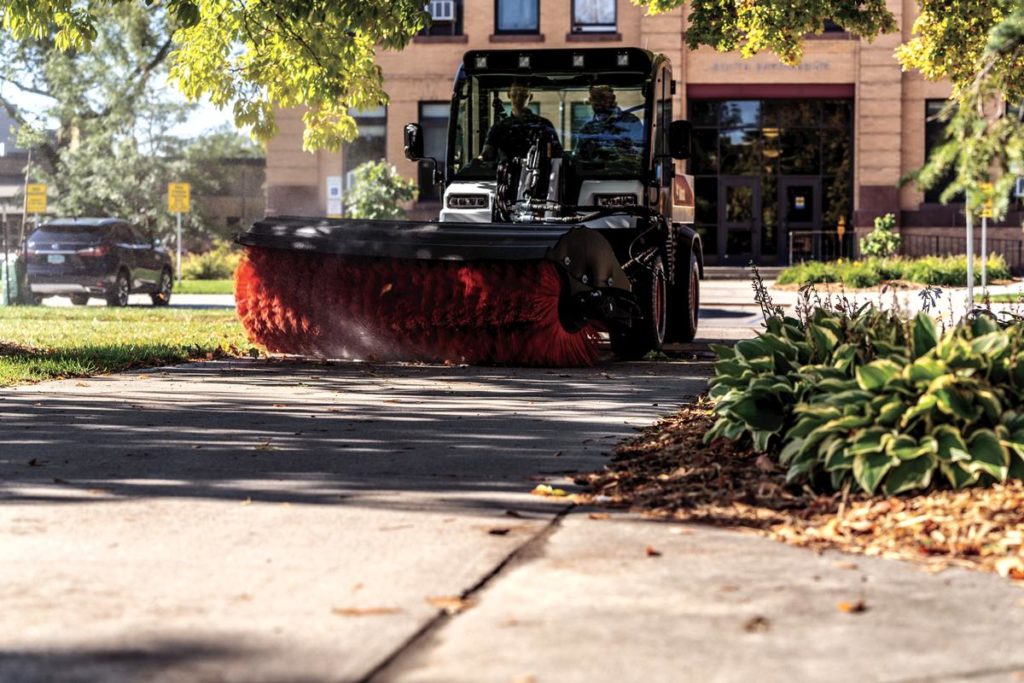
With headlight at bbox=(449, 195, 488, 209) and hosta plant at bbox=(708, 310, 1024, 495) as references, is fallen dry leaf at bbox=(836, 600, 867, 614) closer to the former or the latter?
hosta plant at bbox=(708, 310, 1024, 495)

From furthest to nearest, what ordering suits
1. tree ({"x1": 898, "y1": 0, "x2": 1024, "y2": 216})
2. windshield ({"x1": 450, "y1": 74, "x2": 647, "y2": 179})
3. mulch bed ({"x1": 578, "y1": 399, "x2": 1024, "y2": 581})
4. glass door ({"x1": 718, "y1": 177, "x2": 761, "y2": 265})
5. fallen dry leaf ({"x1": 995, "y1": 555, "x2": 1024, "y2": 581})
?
glass door ({"x1": 718, "y1": 177, "x2": 761, "y2": 265})
windshield ({"x1": 450, "y1": 74, "x2": 647, "y2": 179})
tree ({"x1": 898, "y1": 0, "x2": 1024, "y2": 216})
mulch bed ({"x1": 578, "y1": 399, "x2": 1024, "y2": 581})
fallen dry leaf ({"x1": 995, "y1": 555, "x2": 1024, "y2": 581})

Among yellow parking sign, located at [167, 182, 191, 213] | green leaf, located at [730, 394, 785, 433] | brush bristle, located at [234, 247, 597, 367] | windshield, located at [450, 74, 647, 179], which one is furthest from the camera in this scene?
yellow parking sign, located at [167, 182, 191, 213]

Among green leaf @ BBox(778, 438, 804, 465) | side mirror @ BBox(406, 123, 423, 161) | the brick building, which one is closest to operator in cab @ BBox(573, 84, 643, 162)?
side mirror @ BBox(406, 123, 423, 161)

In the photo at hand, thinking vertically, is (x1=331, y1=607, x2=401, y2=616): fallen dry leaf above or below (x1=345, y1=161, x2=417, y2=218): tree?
below

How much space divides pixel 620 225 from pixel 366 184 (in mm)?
25127

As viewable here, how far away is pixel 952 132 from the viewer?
716 cm

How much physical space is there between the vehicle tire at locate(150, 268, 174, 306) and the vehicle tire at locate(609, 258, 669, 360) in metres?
17.3

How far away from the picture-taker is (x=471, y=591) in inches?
214

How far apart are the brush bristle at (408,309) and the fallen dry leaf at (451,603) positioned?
8151mm

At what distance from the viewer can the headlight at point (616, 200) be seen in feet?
50.2

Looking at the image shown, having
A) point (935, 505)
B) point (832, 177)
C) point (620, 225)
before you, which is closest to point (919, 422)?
point (935, 505)

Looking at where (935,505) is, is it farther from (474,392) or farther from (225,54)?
(225,54)

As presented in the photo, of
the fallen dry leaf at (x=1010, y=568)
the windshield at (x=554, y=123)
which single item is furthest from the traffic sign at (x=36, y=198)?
the fallen dry leaf at (x=1010, y=568)

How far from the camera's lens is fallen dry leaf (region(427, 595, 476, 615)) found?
5.20 meters
